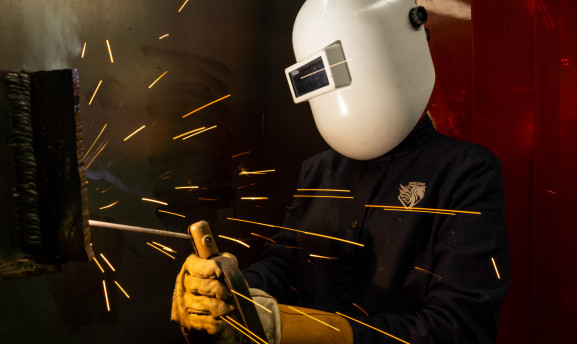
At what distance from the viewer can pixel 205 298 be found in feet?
3.01

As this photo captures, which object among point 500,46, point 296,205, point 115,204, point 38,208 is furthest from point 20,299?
point 500,46

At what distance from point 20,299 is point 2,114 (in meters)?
0.90

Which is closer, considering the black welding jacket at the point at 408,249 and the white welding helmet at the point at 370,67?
the black welding jacket at the point at 408,249

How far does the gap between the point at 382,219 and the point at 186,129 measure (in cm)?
97

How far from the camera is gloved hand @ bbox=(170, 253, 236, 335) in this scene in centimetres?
90

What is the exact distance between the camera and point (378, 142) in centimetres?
116

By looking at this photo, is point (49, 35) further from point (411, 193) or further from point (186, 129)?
point (411, 193)

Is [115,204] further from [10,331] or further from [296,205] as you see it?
[296,205]

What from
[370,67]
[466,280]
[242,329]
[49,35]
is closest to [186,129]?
[49,35]

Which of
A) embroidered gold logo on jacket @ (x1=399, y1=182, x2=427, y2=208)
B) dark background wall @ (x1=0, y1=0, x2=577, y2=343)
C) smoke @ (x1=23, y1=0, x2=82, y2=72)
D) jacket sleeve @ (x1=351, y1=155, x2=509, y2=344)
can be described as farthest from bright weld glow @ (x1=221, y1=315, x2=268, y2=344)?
smoke @ (x1=23, y1=0, x2=82, y2=72)

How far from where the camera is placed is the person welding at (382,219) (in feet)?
3.12

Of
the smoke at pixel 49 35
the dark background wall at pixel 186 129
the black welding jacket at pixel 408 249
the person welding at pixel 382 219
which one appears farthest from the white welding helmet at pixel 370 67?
the smoke at pixel 49 35

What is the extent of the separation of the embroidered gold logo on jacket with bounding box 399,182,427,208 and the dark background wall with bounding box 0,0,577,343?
596 mm

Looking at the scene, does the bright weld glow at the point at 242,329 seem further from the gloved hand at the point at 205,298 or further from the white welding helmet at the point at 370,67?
the white welding helmet at the point at 370,67
